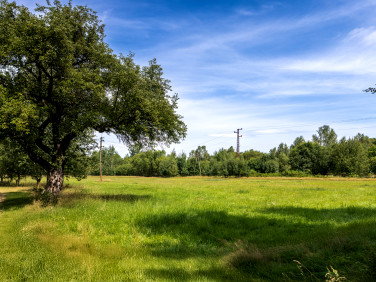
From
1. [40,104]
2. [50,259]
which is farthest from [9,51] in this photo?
[50,259]

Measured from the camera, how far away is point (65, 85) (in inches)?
627

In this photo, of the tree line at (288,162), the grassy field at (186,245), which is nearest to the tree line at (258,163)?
the tree line at (288,162)

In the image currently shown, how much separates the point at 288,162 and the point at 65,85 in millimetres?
102713

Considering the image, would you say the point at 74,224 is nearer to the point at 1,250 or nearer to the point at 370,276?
the point at 1,250

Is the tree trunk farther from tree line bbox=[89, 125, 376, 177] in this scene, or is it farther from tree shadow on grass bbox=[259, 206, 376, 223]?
tree shadow on grass bbox=[259, 206, 376, 223]

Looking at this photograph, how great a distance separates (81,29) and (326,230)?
2093 centimetres

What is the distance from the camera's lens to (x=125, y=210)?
14930mm

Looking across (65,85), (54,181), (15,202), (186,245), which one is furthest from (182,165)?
(186,245)

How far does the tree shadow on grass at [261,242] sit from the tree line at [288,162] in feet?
41.3

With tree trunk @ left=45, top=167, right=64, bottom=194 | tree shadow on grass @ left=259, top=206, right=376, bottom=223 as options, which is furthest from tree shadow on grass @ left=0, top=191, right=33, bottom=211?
tree shadow on grass @ left=259, top=206, right=376, bottom=223

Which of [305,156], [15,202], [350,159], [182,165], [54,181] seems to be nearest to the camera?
[54,181]

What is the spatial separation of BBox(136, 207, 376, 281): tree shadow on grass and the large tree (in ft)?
27.9

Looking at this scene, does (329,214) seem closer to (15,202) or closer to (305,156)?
(15,202)

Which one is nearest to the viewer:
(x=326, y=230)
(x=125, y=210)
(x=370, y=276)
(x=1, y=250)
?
(x=370, y=276)
